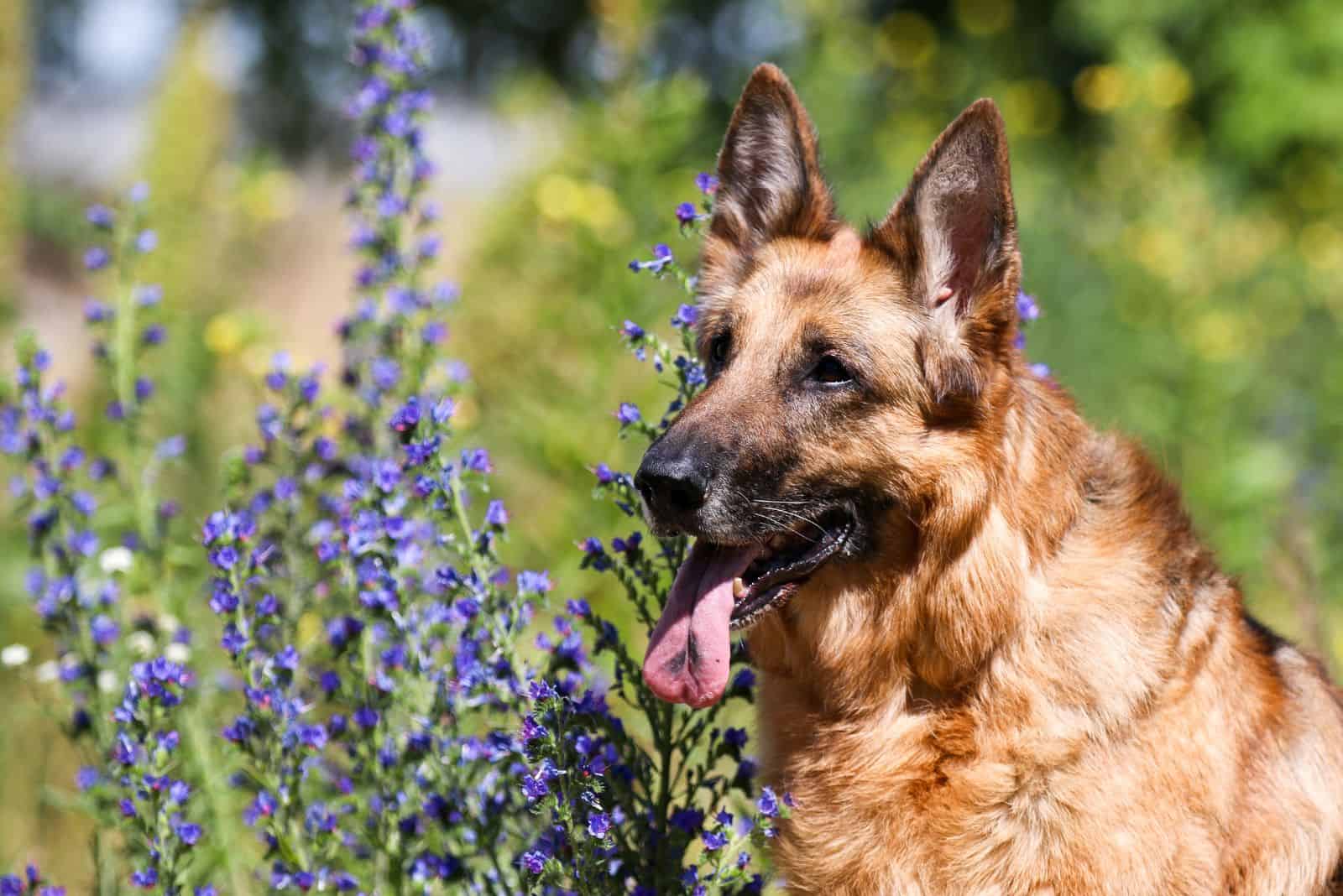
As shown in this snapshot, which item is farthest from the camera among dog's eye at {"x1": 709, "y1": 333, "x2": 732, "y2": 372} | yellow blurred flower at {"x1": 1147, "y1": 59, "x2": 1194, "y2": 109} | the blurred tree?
yellow blurred flower at {"x1": 1147, "y1": 59, "x2": 1194, "y2": 109}

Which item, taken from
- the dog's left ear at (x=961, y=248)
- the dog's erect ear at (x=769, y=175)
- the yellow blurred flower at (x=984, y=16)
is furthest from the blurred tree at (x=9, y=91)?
the yellow blurred flower at (x=984, y=16)

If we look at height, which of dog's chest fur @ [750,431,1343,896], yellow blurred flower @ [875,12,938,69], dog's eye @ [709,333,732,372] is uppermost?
yellow blurred flower @ [875,12,938,69]

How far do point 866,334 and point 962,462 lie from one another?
0.38m

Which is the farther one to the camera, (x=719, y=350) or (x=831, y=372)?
(x=719, y=350)

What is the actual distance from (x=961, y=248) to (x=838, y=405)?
0.46m

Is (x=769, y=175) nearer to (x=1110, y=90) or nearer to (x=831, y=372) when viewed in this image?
(x=831, y=372)

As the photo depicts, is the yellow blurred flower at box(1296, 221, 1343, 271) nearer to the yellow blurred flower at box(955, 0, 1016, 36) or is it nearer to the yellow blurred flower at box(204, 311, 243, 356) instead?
the yellow blurred flower at box(955, 0, 1016, 36)

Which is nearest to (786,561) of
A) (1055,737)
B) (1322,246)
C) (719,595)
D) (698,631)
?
(719,595)

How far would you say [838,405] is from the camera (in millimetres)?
2990

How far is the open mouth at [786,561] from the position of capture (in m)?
2.89

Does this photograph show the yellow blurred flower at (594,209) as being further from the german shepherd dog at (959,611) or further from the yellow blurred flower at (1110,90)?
the yellow blurred flower at (1110,90)

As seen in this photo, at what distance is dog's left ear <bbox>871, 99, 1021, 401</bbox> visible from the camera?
2803 mm

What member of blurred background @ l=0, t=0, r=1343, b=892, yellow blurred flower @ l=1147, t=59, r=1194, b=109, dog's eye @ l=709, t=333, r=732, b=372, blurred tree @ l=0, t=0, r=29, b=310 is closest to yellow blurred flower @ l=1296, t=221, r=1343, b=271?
blurred background @ l=0, t=0, r=1343, b=892

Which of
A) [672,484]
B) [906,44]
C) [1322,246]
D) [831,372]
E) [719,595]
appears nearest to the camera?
[672,484]
